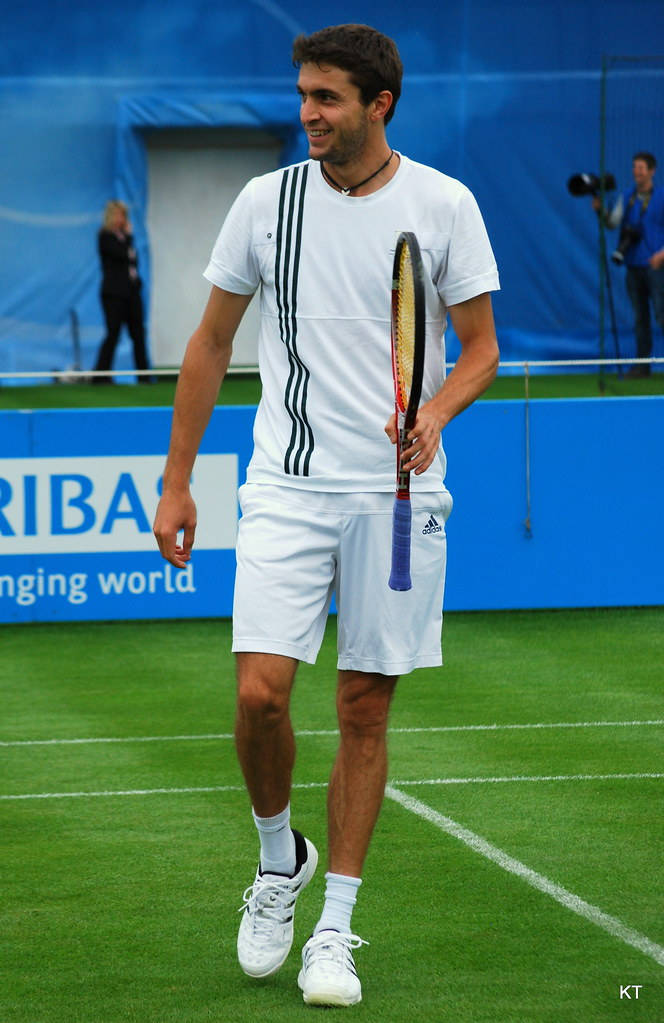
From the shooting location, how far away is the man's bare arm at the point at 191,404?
13.8ft

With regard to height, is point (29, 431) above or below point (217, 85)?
below

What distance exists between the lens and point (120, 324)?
2047cm

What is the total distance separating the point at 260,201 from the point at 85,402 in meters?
14.0

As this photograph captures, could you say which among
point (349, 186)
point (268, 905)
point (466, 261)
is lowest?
point (268, 905)

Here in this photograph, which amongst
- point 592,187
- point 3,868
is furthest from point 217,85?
point 3,868

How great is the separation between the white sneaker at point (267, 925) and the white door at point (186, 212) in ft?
65.2

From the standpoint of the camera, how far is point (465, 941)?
431 centimetres

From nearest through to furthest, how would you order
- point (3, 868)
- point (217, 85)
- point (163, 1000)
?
1. point (163, 1000)
2. point (3, 868)
3. point (217, 85)

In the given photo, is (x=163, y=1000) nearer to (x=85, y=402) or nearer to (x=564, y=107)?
(x=85, y=402)

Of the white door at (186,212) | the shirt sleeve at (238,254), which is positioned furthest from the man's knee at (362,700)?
the white door at (186,212)

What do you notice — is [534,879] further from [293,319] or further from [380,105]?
[380,105]

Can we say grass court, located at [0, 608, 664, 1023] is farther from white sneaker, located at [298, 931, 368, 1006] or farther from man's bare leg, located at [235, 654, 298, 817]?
man's bare leg, located at [235, 654, 298, 817]

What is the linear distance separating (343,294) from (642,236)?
1498 cm

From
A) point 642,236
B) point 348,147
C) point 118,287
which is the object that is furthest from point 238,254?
point 118,287
